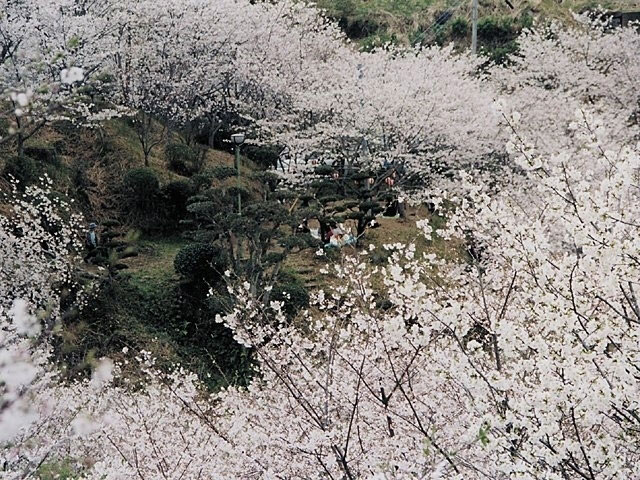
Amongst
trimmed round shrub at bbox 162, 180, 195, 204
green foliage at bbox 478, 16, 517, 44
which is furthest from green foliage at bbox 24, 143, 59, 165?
green foliage at bbox 478, 16, 517, 44

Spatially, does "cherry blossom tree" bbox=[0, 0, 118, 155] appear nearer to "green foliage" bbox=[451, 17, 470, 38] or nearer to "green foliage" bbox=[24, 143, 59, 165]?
"green foliage" bbox=[24, 143, 59, 165]

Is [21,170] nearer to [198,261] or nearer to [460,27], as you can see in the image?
[198,261]

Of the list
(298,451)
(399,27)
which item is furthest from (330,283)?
(399,27)

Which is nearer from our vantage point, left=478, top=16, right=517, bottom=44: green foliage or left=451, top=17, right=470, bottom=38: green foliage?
left=478, top=16, right=517, bottom=44: green foliage

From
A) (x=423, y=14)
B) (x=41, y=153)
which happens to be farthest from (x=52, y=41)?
A: (x=423, y=14)

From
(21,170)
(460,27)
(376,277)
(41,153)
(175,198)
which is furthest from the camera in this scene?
(460,27)
